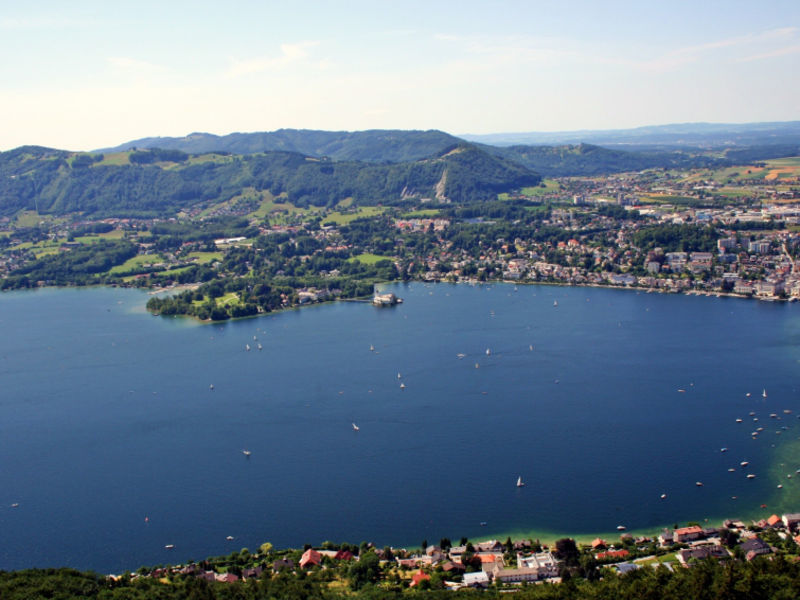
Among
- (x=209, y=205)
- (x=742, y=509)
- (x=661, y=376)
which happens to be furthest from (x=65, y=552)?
(x=209, y=205)

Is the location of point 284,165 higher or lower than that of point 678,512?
higher

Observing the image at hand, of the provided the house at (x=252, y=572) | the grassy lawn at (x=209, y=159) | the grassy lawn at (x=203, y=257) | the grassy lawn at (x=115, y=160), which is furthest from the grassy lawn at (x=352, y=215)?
the house at (x=252, y=572)

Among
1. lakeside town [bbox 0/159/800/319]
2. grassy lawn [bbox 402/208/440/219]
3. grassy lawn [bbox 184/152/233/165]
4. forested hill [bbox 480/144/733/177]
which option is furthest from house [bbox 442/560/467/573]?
forested hill [bbox 480/144/733/177]

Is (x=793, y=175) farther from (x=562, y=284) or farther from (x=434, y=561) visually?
(x=434, y=561)

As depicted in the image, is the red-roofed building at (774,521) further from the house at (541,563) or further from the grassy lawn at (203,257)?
the grassy lawn at (203,257)

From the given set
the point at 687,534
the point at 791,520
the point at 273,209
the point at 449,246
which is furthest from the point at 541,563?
the point at 273,209
